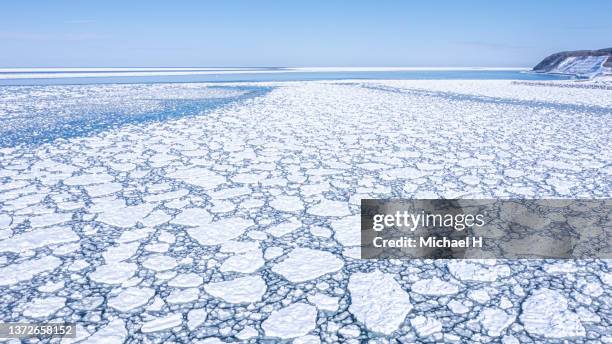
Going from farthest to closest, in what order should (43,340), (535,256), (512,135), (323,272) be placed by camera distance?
(512,135), (535,256), (323,272), (43,340)

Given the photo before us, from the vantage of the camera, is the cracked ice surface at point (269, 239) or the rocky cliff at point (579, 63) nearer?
the cracked ice surface at point (269, 239)

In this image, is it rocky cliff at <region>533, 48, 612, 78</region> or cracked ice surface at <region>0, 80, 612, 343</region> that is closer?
cracked ice surface at <region>0, 80, 612, 343</region>

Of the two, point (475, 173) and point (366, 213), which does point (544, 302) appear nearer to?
point (366, 213)

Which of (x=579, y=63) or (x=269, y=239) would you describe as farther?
(x=579, y=63)

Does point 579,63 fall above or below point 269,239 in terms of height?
above

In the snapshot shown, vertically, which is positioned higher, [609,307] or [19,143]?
[19,143]

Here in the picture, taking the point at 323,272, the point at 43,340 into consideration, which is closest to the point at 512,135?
the point at 323,272

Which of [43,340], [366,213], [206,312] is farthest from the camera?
[366,213]

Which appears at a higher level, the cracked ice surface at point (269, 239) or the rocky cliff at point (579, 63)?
the rocky cliff at point (579, 63)
